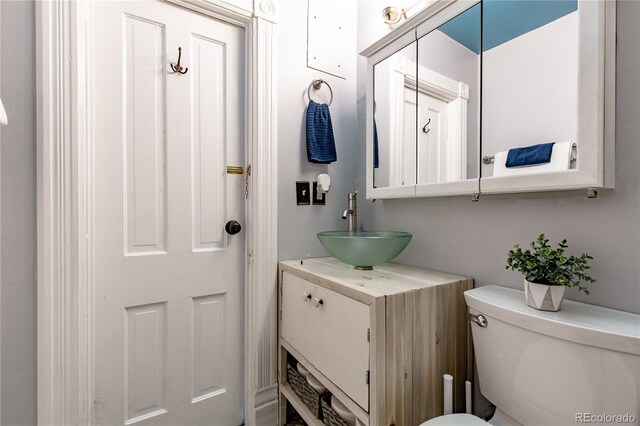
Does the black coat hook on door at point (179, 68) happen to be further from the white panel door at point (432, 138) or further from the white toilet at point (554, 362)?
the white toilet at point (554, 362)

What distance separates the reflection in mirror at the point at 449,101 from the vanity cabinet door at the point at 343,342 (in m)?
0.58

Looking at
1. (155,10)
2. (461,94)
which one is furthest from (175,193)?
(461,94)

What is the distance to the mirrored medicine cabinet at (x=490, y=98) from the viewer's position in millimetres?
715

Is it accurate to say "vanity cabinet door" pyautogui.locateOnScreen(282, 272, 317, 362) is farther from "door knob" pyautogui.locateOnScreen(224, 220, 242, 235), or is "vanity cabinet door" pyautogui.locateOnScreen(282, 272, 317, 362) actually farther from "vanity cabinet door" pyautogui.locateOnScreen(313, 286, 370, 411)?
"door knob" pyautogui.locateOnScreen(224, 220, 242, 235)

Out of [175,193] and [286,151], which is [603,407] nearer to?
[286,151]

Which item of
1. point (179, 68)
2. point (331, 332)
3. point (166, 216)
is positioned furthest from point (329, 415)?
point (179, 68)

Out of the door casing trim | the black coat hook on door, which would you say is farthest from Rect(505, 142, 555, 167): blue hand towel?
the door casing trim

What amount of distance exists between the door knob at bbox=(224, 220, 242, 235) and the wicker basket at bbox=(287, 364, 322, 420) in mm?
664

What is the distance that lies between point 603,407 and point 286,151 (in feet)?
4.22

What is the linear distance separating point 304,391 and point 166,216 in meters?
0.91

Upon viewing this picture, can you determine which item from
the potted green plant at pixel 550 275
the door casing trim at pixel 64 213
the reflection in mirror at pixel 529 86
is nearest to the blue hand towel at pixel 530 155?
the reflection in mirror at pixel 529 86

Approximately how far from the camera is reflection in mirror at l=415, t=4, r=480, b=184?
99 cm

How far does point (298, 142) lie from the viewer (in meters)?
1.41

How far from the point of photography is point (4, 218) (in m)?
0.89
